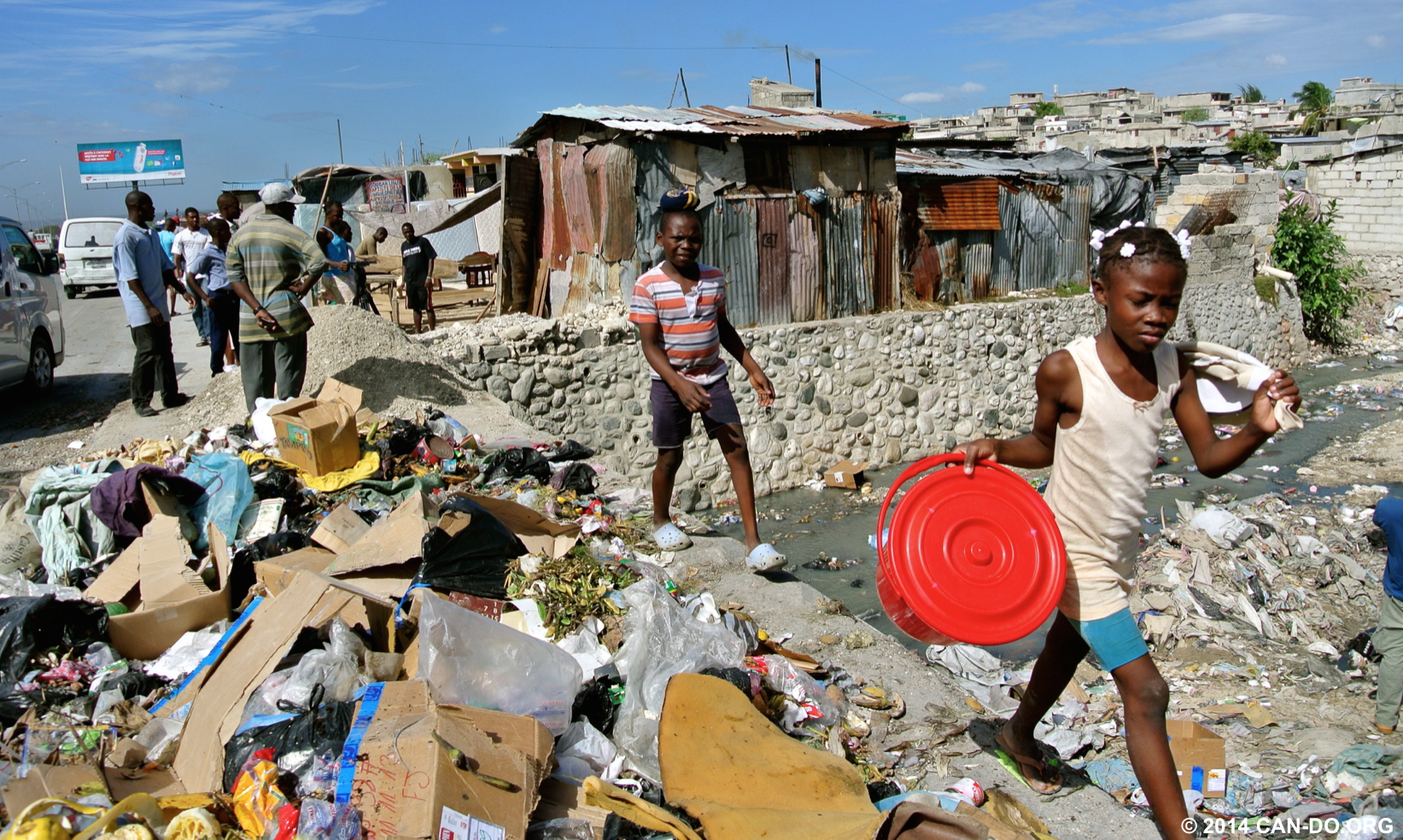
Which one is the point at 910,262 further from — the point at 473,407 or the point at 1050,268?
the point at 473,407

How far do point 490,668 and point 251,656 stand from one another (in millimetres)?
957

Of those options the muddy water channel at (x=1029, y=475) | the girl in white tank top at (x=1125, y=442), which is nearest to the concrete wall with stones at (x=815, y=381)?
the muddy water channel at (x=1029, y=475)

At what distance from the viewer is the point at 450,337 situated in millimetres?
9109

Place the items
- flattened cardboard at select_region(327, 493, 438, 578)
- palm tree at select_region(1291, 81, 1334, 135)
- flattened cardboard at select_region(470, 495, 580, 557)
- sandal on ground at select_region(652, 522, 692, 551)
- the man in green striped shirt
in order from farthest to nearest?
palm tree at select_region(1291, 81, 1334, 135)
the man in green striped shirt
sandal on ground at select_region(652, 522, 692, 551)
flattened cardboard at select_region(470, 495, 580, 557)
flattened cardboard at select_region(327, 493, 438, 578)

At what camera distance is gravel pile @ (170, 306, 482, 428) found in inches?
286

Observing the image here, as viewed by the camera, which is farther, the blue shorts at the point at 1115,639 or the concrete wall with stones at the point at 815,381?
the concrete wall with stones at the point at 815,381

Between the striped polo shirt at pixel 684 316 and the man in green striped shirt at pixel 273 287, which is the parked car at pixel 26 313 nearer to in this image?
the man in green striped shirt at pixel 273 287

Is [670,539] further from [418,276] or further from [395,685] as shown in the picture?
[418,276]

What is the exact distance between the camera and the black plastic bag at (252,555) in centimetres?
398

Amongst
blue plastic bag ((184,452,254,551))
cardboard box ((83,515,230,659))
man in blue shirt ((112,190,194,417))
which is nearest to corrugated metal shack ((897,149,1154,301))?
man in blue shirt ((112,190,194,417))

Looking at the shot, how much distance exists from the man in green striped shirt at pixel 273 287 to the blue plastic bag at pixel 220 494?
5.37ft

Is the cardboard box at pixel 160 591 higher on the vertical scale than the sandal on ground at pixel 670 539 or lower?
higher

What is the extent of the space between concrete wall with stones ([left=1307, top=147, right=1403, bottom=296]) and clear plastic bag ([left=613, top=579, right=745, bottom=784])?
19.7 metres

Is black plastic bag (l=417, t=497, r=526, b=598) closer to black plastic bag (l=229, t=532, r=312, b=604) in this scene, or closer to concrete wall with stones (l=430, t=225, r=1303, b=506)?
black plastic bag (l=229, t=532, r=312, b=604)
